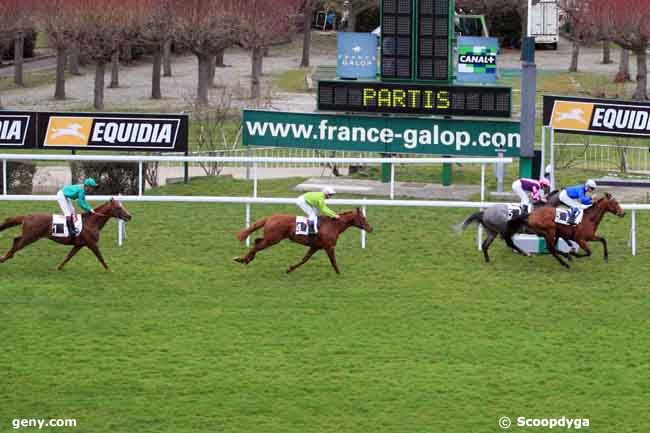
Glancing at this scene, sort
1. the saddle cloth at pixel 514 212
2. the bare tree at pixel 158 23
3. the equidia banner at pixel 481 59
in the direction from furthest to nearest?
1. the bare tree at pixel 158 23
2. the equidia banner at pixel 481 59
3. the saddle cloth at pixel 514 212

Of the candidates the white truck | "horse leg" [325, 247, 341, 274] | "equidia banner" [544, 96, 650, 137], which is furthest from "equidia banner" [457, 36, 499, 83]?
"horse leg" [325, 247, 341, 274]

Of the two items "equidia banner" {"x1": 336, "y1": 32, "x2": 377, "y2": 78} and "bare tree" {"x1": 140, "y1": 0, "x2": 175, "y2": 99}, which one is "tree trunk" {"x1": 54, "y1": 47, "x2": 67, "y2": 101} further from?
"equidia banner" {"x1": 336, "y1": 32, "x2": 377, "y2": 78}

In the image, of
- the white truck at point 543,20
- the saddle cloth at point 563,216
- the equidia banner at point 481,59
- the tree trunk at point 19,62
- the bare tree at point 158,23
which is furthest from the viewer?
the tree trunk at point 19,62

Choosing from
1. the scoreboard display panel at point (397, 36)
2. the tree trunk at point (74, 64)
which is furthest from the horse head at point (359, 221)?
the tree trunk at point (74, 64)

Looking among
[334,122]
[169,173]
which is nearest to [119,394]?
[334,122]

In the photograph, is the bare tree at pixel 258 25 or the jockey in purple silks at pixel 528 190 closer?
the jockey in purple silks at pixel 528 190

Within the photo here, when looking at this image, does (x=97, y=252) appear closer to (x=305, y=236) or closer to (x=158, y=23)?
(x=305, y=236)

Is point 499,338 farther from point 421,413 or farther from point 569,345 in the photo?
point 421,413

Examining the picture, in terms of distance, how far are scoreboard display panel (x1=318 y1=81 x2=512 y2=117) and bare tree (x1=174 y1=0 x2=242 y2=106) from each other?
44.9 ft

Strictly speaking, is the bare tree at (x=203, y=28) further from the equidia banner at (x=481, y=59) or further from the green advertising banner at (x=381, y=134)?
the green advertising banner at (x=381, y=134)

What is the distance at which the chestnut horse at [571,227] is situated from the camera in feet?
45.0

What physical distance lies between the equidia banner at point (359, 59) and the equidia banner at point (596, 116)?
2719mm

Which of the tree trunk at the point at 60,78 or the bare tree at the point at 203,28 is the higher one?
the bare tree at the point at 203,28

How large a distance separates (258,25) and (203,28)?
240cm
